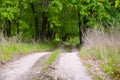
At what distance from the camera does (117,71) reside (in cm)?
906

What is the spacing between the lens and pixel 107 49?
12.7 metres

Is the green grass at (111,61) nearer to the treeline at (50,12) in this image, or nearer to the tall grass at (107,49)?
the tall grass at (107,49)

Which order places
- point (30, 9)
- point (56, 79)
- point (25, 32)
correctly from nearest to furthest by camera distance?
point (56, 79) < point (30, 9) < point (25, 32)

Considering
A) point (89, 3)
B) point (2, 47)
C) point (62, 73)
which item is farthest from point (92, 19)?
point (62, 73)

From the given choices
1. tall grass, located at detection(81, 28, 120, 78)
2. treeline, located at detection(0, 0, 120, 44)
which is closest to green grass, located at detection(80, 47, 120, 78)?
tall grass, located at detection(81, 28, 120, 78)

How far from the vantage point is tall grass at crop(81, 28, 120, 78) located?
9798 mm

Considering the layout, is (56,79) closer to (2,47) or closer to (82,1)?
(2,47)

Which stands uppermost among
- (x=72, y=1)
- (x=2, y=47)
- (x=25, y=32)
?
(x=72, y=1)

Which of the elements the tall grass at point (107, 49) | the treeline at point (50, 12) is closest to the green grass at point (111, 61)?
the tall grass at point (107, 49)

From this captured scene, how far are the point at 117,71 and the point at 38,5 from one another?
28.1 metres

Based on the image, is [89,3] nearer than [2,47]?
No

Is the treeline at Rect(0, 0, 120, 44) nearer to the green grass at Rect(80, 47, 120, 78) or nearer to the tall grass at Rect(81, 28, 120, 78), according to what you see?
the tall grass at Rect(81, 28, 120, 78)

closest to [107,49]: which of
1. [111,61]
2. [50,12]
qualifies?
[111,61]

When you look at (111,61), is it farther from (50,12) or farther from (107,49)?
(50,12)
